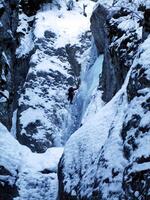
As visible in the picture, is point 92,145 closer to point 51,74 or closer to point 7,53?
point 7,53

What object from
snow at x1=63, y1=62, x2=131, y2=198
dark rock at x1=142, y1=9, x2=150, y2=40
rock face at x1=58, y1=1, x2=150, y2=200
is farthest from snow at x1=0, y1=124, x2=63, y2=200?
dark rock at x1=142, y1=9, x2=150, y2=40

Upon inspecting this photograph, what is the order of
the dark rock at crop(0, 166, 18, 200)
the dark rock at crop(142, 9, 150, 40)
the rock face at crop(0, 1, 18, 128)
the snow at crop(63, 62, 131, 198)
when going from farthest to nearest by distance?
the rock face at crop(0, 1, 18, 128) < the dark rock at crop(0, 166, 18, 200) < the dark rock at crop(142, 9, 150, 40) < the snow at crop(63, 62, 131, 198)

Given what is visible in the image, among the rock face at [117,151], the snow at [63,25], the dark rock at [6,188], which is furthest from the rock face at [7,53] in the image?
the rock face at [117,151]

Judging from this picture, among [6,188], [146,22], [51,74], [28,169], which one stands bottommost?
[6,188]

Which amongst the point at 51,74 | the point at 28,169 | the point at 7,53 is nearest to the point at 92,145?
the point at 28,169

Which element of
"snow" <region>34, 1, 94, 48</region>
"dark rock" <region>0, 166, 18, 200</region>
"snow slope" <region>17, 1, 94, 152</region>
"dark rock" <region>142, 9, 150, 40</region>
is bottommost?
"dark rock" <region>0, 166, 18, 200</region>

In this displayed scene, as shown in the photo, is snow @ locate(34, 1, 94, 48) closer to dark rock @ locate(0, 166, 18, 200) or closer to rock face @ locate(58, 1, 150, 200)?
dark rock @ locate(0, 166, 18, 200)

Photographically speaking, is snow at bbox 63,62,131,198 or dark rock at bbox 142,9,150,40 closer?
snow at bbox 63,62,131,198

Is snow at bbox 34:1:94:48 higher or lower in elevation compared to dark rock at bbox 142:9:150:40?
higher

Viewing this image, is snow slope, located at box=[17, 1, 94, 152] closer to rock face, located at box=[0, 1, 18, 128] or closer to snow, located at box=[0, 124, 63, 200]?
rock face, located at box=[0, 1, 18, 128]

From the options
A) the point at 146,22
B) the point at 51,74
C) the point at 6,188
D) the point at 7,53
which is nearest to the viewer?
the point at 146,22

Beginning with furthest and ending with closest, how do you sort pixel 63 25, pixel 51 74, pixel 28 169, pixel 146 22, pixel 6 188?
1. pixel 63 25
2. pixel 51 74
3. pixel 28 169
4. pixel 6 188
5. pixel 146 22

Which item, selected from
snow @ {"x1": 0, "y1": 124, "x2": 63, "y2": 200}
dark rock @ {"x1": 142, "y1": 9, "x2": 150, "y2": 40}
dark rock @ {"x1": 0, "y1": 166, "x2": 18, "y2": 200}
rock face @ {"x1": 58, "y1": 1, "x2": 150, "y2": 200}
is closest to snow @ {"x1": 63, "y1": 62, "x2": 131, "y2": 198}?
rock face @ {"x1": 58, "y1": 1, "x2": 150, "y2": 200}

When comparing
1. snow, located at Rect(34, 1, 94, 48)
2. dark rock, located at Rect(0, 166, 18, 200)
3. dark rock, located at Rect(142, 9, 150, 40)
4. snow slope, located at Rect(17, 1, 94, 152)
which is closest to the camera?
dark rock, located at Rect(142, 9, 150, 40)
